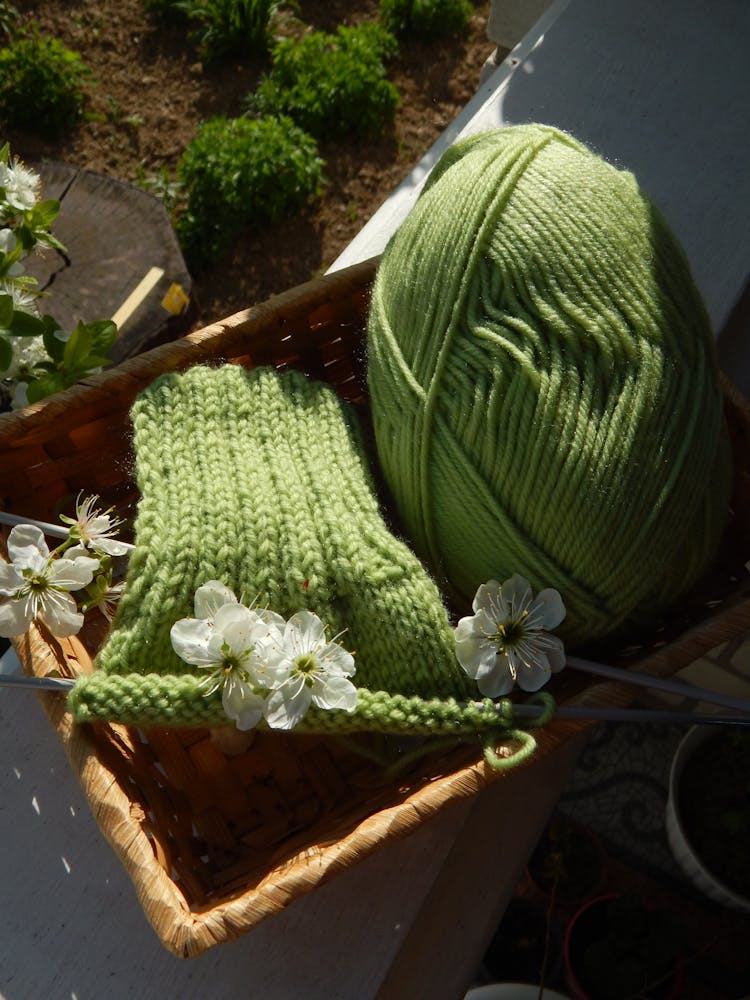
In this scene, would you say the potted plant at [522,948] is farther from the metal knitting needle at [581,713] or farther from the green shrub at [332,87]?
the green shrub at [332,87]

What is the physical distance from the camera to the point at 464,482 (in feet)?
2.28

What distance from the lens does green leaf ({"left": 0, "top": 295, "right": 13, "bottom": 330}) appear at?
2.27 ft

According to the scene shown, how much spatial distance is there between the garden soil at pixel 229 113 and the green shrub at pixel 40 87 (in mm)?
29

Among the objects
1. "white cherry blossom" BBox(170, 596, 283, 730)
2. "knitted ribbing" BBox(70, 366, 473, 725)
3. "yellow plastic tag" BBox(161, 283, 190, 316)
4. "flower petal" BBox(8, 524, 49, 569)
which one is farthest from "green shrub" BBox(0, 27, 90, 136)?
"white cherry blossom" BBox(170, 596, 283, 730)

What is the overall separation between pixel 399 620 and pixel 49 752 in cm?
37

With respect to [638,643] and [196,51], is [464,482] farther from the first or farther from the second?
[196,51]

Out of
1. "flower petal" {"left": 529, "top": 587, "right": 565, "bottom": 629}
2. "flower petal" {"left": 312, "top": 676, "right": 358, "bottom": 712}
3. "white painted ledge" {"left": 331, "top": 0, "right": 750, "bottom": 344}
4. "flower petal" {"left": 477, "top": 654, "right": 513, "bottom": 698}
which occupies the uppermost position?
"white painted ledge" {"left": 331, "top": 0, "right": 750, "bottom": 344}

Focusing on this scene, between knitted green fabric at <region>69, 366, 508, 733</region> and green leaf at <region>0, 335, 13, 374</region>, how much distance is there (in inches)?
4.5

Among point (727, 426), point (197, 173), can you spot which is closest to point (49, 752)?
point (727, 426)

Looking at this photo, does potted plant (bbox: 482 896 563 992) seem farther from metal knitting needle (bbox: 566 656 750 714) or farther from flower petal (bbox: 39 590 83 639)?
flower petal (bbox: 39 590 83 639)

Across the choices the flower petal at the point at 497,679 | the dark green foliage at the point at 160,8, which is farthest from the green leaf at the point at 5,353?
the dark green foliage at the point at 160,8

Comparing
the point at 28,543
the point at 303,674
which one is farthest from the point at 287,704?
the point at 28,543

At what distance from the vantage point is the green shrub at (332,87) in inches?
68.4

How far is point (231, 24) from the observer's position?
6.02 ft
